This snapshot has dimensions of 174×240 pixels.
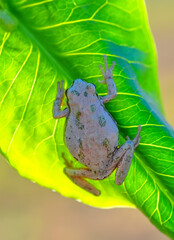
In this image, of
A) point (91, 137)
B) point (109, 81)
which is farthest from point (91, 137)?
point (109, 81)

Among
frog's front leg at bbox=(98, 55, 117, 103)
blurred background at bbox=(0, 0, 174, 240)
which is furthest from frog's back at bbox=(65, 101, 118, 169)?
blurred background at bbox=(0, 0, 174, 240)

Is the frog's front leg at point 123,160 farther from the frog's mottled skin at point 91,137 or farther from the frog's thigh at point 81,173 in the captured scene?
the frog's thigh at point 81,173

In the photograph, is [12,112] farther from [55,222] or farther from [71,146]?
[55,222]

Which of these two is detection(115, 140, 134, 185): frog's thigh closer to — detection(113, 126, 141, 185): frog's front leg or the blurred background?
detection(113, 126, 141, 185): frog's front leg

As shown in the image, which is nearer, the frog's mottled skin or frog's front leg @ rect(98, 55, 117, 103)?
frog's front leg @ rect(98, 55, 117, 103)

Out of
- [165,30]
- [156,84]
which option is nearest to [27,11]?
[156,84]

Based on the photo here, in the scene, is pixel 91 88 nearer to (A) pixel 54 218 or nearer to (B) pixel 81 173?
(B) pixel 81 173

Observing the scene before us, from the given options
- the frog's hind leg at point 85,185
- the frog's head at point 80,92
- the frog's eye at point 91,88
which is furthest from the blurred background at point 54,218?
the frog's eye at point 91,88

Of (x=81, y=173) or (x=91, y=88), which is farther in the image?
(x=81, y=173)
